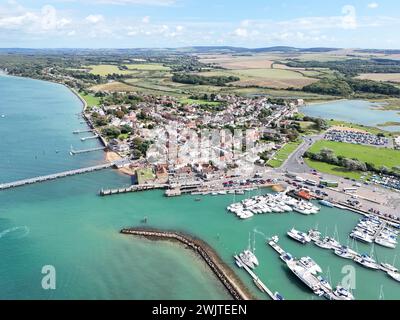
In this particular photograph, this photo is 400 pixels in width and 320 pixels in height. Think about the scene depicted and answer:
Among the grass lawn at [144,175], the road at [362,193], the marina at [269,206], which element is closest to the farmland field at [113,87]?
the grass lawn at [144,175]

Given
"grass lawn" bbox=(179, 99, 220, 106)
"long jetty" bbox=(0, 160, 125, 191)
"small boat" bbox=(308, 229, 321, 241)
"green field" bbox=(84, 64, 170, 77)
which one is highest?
"green field" bbox=(84, 64, 170, 77)

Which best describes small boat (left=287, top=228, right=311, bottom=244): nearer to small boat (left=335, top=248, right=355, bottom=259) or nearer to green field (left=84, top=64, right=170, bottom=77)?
small boat (left=335, top=248, right=355, bottom=259)

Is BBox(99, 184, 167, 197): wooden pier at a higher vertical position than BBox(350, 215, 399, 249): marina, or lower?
higher

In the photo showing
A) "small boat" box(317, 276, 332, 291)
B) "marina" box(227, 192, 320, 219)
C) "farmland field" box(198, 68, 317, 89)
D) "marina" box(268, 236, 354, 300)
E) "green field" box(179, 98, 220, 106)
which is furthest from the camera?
"farmland field" box(198, 68, 317, 89)

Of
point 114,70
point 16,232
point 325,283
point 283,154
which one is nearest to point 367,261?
point 325,283

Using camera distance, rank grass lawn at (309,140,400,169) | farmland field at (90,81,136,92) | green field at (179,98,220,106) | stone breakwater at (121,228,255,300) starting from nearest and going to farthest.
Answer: stone breakwater at (121,228,255,300)
grass lawn at (309,140,400,169)
green field at (179,98,220,106)
farmland field at (90,81,136,92)

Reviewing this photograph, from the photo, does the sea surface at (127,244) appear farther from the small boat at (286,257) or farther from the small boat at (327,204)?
the small boat at (327,204)

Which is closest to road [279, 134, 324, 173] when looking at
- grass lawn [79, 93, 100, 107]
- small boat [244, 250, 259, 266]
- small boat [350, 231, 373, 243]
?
small boat [350, 231, 373, 243]

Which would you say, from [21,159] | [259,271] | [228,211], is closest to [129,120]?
[21,159]

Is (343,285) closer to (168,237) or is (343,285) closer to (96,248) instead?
(168,237)
